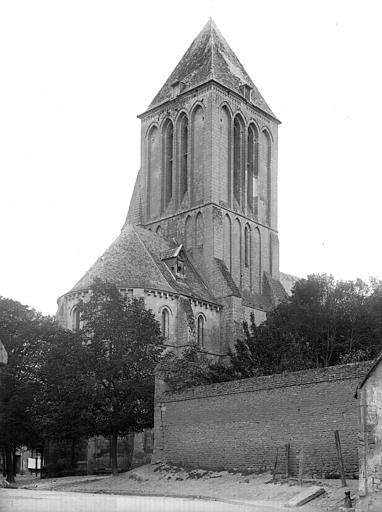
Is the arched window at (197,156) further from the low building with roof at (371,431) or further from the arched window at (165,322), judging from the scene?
the low building with roof at (371,431)

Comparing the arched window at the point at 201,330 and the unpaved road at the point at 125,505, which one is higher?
the arched window at the point at 201,330

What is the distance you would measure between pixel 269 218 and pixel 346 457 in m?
41.9

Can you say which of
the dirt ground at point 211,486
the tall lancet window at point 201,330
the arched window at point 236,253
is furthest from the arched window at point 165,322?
the dirt ground at point 211,486

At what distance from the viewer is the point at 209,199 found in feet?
205

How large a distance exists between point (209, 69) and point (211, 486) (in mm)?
42246

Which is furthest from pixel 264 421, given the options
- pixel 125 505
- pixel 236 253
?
pixel 236 253

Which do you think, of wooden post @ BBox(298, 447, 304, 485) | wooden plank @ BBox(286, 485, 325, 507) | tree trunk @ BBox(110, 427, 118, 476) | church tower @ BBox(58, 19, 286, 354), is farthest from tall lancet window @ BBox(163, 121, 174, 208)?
wooden plank @ BBox(286, 485, 325, 507)

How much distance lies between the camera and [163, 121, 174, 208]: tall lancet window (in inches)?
2623

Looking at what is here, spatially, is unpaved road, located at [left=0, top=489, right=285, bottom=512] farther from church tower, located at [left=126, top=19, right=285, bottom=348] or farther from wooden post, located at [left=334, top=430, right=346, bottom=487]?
church tower, located at [left=126, top=19, right=285, bottom=348]

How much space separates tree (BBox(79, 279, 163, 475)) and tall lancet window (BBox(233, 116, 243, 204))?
84.1ft

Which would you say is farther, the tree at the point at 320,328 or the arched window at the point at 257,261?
the arched window at the point at 257,261

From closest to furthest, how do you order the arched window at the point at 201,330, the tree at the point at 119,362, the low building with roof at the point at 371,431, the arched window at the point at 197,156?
the low building with roof at the point at 371,431 < the tree at the point at 119,362 < the arched window at the point at 201,330 < the arched window at the point at 197,156

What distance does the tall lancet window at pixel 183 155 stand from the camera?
215 feet

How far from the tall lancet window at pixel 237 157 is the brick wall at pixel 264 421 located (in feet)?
105
